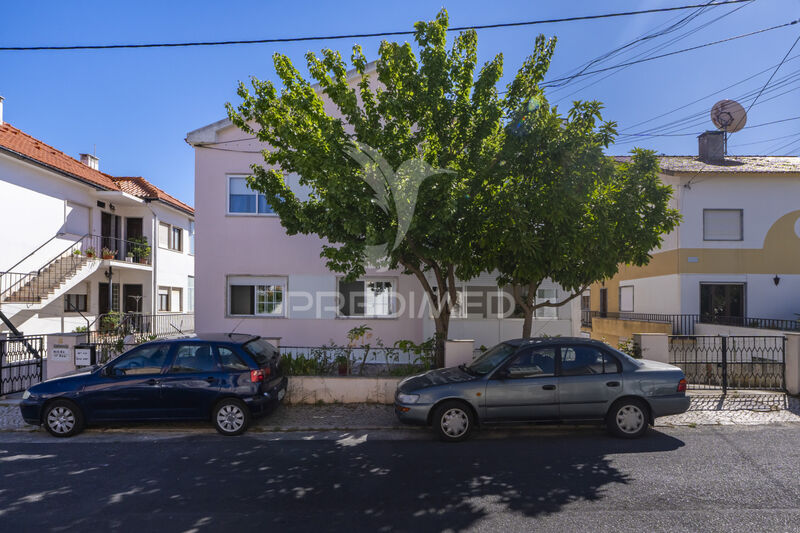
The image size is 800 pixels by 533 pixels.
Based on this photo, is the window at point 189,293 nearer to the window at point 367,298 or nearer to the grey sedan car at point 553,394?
the window at point 367,298

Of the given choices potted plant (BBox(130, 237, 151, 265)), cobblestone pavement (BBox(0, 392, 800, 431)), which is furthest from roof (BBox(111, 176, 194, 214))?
cobblestone pavement (BBox(0, 392, 800, 431))

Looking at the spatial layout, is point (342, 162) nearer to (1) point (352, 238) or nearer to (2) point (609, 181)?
(1) point (352, 238)

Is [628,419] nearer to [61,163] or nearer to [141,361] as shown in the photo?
[141,361]

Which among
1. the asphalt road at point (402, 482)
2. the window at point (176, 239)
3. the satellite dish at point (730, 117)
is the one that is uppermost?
the satellite dish at point (730, 117)

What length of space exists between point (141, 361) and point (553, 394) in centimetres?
624

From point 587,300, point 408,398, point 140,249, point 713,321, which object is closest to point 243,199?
point 408,398

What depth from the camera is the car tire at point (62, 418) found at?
273 inches

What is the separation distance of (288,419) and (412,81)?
6.23m

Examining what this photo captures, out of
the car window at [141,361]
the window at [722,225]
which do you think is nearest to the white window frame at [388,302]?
the car window at [141,361]

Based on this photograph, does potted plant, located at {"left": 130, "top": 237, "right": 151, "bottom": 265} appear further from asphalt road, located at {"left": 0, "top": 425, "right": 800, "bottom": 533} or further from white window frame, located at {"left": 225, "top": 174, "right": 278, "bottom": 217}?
asphalt road, located at {"left": 0, "top": 425, "right": 800, "bottom": 533}

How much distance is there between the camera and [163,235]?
21750mm

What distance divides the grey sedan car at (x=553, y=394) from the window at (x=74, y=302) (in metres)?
15.8

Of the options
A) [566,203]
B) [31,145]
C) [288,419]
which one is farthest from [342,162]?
[31,145]

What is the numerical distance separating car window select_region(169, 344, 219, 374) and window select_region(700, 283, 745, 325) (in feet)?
60.6
